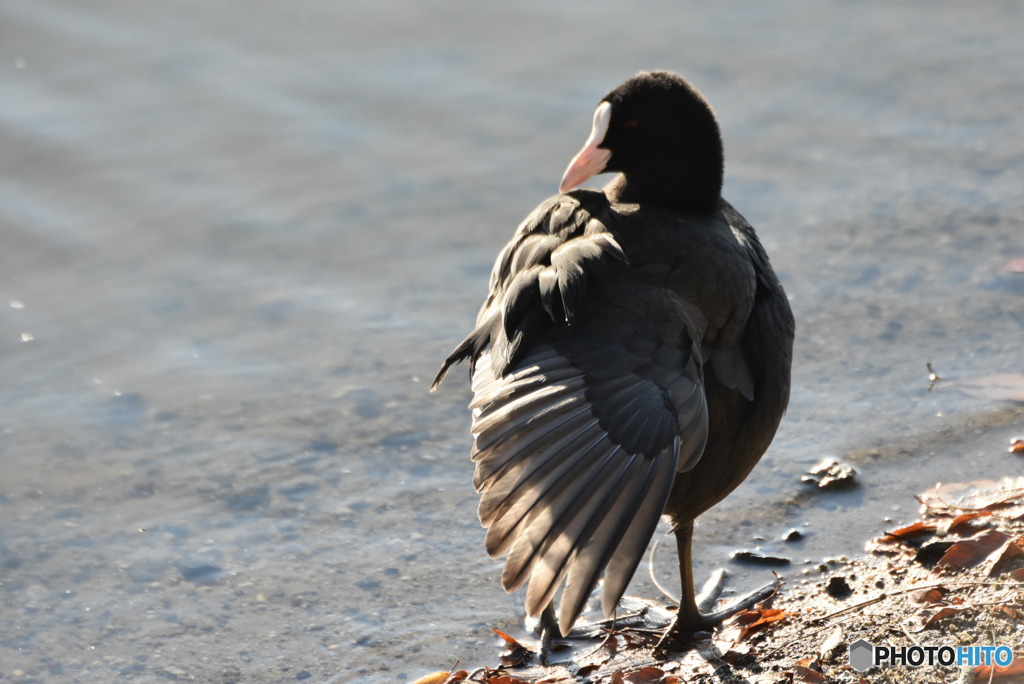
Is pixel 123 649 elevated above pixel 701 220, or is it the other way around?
pixel 701 220

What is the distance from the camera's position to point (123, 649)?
4.27 meters

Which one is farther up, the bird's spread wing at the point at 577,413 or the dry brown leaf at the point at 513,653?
the bird's spread wing at the point at 577,413

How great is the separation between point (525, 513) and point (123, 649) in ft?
5.97

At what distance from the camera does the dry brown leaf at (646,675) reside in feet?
12.8

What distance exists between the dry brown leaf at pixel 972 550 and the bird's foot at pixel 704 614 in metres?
0.55

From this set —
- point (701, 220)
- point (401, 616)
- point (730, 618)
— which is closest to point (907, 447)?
point (730, 618)

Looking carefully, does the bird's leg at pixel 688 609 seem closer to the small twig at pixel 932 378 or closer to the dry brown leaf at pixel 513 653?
the dry brown leaf at pixel 513 653

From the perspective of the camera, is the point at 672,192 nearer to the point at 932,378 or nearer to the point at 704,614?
the point at 704,614

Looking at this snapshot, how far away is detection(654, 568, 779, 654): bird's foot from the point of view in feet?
13.8

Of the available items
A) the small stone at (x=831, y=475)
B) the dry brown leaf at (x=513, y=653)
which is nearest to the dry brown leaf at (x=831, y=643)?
the dry brown leaf at (x=513, y=653)

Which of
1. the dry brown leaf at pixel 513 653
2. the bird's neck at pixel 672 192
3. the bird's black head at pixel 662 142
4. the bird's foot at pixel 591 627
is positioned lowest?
the dry brown leaf at pixel 513 653

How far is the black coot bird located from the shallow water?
38.9 inches

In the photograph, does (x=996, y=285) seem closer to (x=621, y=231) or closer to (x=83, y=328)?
(x=621, y=231)

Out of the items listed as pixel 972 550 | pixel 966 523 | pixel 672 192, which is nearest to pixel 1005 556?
pixel 972 550
